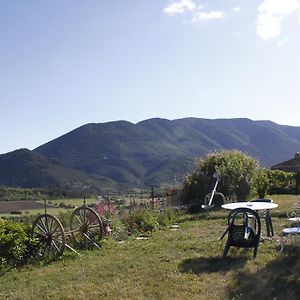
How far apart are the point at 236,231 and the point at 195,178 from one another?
9.81m

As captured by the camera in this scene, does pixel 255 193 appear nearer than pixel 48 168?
Yes

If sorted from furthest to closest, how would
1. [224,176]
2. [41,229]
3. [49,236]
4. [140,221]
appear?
[224,176]
[140,221]
[41,229]
[49,236]

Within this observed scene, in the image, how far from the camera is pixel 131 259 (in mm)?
8773

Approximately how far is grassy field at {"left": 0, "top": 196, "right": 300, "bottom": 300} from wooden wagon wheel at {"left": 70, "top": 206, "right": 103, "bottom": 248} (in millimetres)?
475

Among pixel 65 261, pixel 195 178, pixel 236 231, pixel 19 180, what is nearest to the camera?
pixel 236 231

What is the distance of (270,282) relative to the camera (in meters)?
6.64

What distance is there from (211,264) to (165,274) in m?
0.89

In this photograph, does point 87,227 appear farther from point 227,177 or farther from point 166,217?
point 227,177

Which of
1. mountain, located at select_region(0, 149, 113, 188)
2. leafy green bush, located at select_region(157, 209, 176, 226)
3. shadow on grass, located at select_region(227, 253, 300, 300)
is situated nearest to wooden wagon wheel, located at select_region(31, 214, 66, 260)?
shadow on grass, located at select_region(227, 253, 300, 300)

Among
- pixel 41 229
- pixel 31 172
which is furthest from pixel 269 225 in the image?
pixel 31 172

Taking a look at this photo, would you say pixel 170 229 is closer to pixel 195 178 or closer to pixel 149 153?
pixel 195 178

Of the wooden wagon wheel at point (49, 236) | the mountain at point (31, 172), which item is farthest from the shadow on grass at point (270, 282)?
the mountain at point (31, 172)

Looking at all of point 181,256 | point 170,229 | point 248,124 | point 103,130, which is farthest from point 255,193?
point 248,124

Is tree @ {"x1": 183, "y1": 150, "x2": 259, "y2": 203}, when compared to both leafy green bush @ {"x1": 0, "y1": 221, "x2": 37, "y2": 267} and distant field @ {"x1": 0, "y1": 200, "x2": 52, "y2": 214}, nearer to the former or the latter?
distant field @ {"x1": 0, "y1": 200, "x2": 52, "y2": 214}
